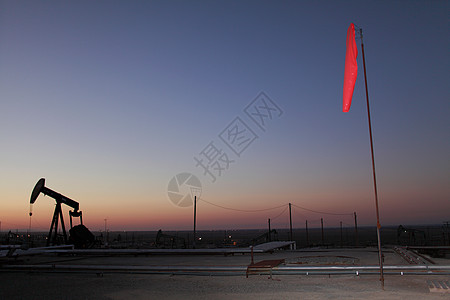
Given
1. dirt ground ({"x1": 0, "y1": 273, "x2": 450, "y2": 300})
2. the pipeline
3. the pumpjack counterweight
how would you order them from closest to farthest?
dirt ground ({"x1": 0, "y1": 273, "x2": 450, "y2": 300}) < the pipeline < the pumpjack counterweight

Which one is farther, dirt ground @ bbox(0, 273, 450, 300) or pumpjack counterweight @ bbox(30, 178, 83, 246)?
pumpjack counterweight @ bbox(30, 178, 83, 246)

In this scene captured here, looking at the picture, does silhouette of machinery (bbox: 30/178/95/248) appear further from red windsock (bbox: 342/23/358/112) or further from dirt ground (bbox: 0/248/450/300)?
red windsock (bbox: 342/23/358/112)

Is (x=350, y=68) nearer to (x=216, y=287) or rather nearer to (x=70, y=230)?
(x=216, y=287)

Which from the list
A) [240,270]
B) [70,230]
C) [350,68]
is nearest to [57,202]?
[70,230]

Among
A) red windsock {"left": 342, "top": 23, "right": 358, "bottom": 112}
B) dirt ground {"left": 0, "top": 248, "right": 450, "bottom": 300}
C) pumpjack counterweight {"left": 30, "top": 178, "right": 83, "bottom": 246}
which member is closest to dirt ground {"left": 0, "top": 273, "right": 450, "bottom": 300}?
dirt ground {"left": 0, "top": 248, "right": 450, "bottom": 300}

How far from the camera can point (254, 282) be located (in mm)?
13148

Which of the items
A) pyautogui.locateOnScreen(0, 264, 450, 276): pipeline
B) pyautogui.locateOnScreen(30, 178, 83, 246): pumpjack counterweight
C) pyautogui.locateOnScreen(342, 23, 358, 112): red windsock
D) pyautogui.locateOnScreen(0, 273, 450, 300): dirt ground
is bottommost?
pyautogui.locateOnScreen(0, 273, 450, 300): dirt ground

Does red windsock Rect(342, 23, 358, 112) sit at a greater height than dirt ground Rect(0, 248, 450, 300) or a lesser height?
greater

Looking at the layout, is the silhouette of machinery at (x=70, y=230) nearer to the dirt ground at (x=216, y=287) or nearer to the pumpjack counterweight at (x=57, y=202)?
the pumpjack counterweight at (x=57, y=202)

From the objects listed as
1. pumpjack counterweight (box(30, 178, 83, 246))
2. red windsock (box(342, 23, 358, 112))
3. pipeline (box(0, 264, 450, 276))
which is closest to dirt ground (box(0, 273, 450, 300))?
pipeline (box(0, 264, 450, 276))

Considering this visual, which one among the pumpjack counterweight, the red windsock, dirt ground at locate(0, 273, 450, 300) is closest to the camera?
dirt ground at locate(0, 273, 450, 300)

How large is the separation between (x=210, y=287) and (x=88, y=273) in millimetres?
6509

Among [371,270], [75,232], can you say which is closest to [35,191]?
[75,232]

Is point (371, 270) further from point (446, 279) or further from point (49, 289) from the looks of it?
point (49, 289)
